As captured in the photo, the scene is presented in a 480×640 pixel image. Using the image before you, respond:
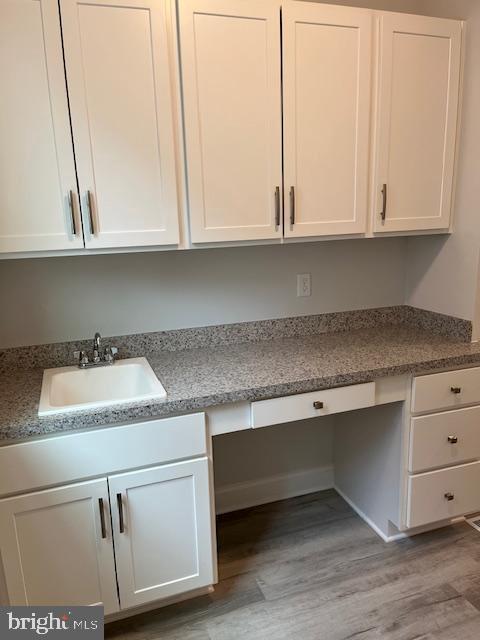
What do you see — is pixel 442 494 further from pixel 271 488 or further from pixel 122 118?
pixel 122 118

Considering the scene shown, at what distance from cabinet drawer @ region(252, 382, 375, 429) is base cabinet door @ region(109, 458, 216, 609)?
264mm

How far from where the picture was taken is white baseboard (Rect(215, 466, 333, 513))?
2434 millimetres

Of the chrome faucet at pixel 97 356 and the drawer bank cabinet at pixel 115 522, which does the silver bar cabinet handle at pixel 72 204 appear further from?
the drawer bank cabinet at pixel 115 522

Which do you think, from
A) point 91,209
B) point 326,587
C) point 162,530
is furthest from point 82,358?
point 326,587

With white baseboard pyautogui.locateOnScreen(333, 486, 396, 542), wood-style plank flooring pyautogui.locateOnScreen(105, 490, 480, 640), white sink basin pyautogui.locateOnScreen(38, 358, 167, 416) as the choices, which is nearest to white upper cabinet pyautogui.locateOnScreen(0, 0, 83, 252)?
white sink basin pyautogui.locateOnScreen(38, 358, 167, 416)

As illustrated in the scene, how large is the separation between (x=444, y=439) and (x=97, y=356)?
1515mm

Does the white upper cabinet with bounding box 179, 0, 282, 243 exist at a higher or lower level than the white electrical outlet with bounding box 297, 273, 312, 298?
higher

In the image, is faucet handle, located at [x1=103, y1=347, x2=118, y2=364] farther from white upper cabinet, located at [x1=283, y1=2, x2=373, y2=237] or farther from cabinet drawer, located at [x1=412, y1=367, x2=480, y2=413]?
cabinet drawer, located at [x1=412, y1=367, x2=480, y2=413]

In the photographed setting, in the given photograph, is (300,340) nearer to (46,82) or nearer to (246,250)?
(246,250)

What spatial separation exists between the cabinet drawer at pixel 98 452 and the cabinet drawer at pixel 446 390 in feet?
3.01

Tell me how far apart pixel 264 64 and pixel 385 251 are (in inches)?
44.8

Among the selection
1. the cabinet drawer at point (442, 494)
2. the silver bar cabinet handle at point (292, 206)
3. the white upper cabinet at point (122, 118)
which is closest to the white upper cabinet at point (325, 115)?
the silver bar cabinet handle at point (292, 206)

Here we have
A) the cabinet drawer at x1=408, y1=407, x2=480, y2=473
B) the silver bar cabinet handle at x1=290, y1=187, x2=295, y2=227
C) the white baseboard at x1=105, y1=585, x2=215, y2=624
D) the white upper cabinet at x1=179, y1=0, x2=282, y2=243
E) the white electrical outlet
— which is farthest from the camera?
the white electrical outlet

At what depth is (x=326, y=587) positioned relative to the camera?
1.93 m
